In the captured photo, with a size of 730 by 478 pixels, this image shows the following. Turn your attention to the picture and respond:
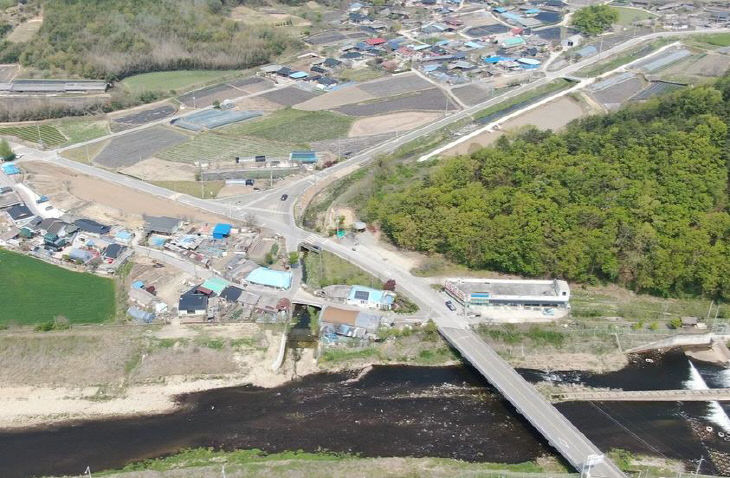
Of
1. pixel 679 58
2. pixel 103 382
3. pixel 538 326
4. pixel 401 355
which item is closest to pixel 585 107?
pixel 679 58

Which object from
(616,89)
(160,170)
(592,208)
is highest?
(616,89)

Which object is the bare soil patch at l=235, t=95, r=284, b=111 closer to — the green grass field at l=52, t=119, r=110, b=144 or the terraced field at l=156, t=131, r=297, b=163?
the terraced field at l=156, t=131, r=297, b=163

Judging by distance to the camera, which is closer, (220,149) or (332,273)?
(332,273)

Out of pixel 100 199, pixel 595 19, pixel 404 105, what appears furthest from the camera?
pixel 595 19

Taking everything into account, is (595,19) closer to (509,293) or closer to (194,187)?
(194,187)

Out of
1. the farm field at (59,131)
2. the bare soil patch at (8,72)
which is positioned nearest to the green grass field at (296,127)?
the farm field at (59,131)

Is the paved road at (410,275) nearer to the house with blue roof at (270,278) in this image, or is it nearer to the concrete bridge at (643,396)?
the concrete bridge at (643,396)

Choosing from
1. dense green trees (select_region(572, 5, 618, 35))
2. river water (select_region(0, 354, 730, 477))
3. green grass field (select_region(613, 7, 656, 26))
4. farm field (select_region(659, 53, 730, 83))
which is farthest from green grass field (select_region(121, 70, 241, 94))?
green grass field (select_region(613, 7, 656, 26))

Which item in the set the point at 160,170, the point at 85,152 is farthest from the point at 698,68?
the point at 85,152
